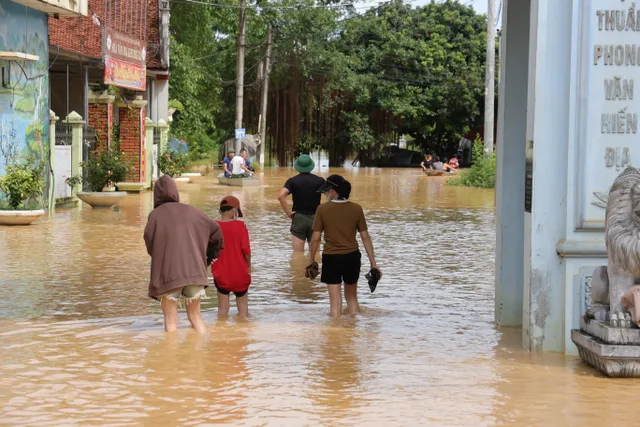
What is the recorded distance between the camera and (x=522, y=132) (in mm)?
10797

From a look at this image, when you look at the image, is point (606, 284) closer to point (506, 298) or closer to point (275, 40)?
point (506, 298)

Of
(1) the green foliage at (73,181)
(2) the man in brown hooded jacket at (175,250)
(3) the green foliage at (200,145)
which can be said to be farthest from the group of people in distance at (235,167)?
(2) the man in brown hooded jacket at (175,250)

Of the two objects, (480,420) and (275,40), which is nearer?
(480,420)

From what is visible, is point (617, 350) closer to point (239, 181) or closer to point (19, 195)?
point (19, 195)

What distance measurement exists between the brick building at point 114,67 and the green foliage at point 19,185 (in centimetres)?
496

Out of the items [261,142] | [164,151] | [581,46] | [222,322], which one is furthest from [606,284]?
[261,142]

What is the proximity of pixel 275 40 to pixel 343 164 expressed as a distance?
9286 mm

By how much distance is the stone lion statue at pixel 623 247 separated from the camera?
26.1ft

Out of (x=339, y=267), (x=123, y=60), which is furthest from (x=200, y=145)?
(x=339, y=267)

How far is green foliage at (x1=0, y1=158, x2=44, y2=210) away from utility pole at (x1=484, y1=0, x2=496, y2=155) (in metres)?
21.2

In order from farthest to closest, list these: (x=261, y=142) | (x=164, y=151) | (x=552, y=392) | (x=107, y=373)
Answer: (x=261, y=142)
(x=164, y=151)
(x=107, y=373)
(x=552, y=392)

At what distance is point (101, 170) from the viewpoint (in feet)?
82.7

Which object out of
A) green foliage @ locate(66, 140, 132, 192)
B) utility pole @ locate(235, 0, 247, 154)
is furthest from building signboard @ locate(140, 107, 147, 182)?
utility pole @ locate(235, 0, 247, 154)

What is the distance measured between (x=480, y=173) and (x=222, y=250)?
28.8 m
